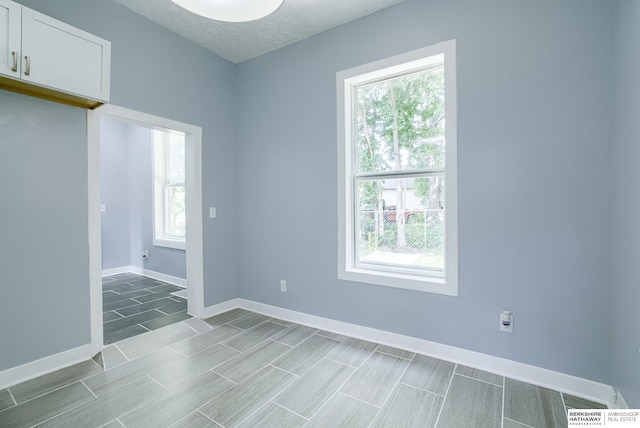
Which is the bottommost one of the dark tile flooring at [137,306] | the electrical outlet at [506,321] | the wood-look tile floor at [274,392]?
the wood-look tile floor at [274,392]

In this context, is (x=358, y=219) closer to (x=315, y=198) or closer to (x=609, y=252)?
(x=315, y=198)

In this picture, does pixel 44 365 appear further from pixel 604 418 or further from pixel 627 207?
pixel 627 207

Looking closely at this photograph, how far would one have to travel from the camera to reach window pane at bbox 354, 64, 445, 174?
2.47 metres

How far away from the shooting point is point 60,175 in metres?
2.24

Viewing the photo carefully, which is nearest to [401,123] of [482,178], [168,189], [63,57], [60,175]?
[482,178]

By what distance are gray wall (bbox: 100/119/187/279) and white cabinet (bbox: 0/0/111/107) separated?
10.3 ft

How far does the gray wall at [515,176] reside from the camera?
6.00ft

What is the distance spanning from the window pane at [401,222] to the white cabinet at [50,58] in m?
2.29

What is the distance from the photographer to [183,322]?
123 inches

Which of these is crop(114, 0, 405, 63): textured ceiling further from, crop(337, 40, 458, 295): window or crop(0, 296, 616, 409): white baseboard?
crop(0, 296, 616, 409): white baseboard

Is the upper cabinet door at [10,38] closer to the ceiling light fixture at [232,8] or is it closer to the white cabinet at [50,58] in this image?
the white cabinet at [50,58]

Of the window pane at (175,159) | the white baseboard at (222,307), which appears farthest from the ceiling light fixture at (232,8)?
the window pane at (175,159)

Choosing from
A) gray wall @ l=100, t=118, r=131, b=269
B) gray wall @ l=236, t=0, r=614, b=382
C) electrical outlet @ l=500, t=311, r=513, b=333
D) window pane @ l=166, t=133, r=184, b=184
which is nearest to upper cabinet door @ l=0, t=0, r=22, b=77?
gray wall @ l=236, t=0, r=614, b=382

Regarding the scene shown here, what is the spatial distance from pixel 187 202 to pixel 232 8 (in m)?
2.26
